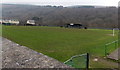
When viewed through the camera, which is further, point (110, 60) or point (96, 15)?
point (96, 15)

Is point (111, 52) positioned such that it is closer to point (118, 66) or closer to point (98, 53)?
point (98, 53)

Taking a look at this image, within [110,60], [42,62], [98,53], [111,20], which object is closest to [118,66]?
[110,60]

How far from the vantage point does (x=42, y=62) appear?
38.8 feet

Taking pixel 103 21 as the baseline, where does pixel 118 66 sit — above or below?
below

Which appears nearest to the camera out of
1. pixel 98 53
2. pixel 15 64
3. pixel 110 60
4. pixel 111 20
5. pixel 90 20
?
pixel 15 64

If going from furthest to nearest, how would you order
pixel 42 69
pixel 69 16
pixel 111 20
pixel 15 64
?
pixel 69 16
pixel 111 20
pixel 15 64
pixel 42 69

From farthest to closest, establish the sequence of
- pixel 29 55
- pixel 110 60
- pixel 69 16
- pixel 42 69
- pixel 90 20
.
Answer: pixel 69 16 → pixel 90 20 → pixel 110 60 → pixel 29 55 → pixel 42 69

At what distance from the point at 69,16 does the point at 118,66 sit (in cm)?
8608

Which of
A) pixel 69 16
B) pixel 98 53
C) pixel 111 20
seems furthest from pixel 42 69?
pixel 69 16

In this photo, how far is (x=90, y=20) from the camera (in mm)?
91875

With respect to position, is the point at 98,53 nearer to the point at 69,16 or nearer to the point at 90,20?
the point at 90,20

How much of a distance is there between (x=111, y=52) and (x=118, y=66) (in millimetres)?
4330

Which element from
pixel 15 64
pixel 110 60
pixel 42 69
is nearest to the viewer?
pixel 42 69

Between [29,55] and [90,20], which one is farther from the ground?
[90,20]
